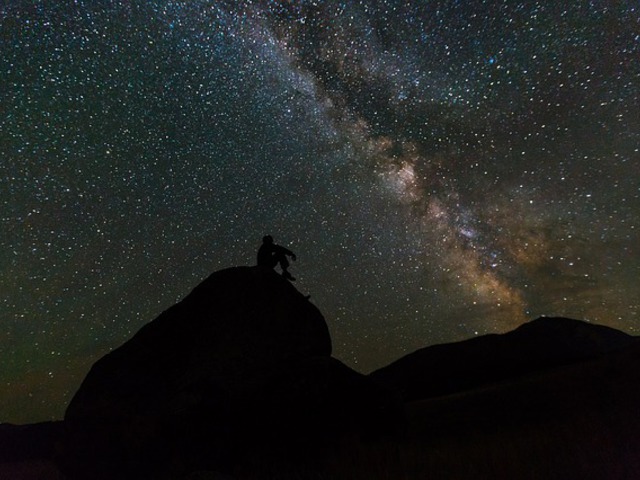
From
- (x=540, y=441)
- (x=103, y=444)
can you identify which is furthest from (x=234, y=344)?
(x=540, y=441)

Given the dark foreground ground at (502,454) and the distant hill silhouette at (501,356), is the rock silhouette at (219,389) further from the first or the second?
the distant hill silhouette at (501,356)

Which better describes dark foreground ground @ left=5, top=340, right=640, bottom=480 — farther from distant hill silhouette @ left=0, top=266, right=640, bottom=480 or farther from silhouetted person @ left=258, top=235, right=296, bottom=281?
silhouetted person @ left=258, top=235, right=296, bottom=281

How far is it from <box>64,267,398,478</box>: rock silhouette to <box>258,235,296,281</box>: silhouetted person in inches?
44.5

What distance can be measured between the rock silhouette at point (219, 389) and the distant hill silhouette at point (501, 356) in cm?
2361

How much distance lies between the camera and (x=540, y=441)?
6.13m

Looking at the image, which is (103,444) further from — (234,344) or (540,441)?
(540,441)

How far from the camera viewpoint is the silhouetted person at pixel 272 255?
447 inches

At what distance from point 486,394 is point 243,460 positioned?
15757mm

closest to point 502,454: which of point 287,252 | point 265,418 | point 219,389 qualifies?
point 265,418

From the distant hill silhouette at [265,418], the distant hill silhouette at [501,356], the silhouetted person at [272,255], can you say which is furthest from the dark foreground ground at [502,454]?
the distant hill silhouette at [501,356]

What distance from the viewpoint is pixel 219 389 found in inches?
298

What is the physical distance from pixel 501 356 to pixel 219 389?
113ft

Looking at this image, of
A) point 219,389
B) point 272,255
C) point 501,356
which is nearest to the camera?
point 219,389

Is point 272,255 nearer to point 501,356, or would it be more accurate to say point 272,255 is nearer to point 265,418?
point 265,418
